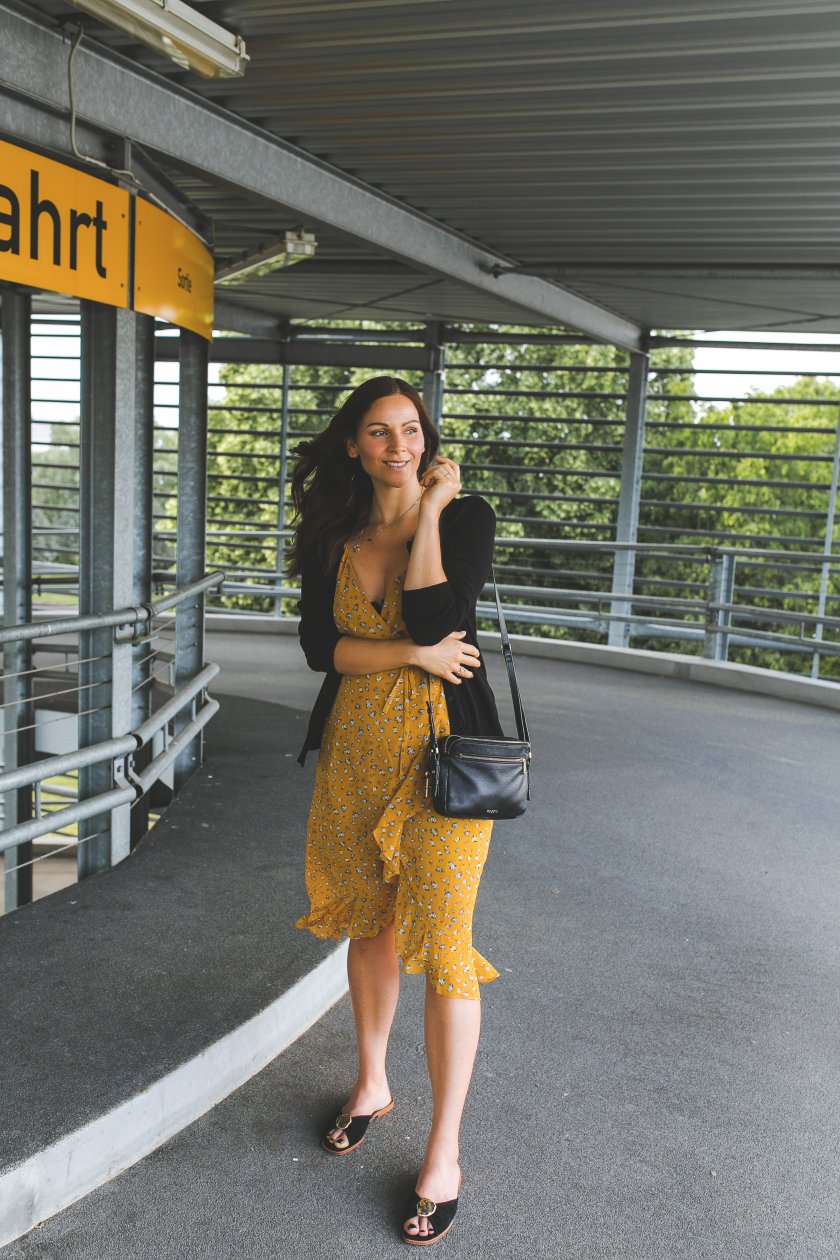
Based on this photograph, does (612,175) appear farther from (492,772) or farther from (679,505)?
(679,505)

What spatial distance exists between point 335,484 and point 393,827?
88 cm

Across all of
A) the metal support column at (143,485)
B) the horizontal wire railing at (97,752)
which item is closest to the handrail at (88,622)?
the horizontal wire railing at (97,752)

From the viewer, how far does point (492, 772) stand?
2666 millimetres

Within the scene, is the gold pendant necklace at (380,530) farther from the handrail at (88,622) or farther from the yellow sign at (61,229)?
the yellow sign at (61,229)

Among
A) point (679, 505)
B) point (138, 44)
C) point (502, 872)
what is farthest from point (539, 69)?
point (679, 505)

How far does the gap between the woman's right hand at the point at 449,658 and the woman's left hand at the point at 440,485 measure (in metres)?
0.30

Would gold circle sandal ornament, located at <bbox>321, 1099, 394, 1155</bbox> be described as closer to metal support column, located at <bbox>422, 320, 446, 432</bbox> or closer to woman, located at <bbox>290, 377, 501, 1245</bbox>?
woman, located at <bbox>290, 377, 501, 1245</bbox>

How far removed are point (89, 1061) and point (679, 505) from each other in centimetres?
1146

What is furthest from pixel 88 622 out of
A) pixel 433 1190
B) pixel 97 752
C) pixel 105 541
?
pixel 433 1190

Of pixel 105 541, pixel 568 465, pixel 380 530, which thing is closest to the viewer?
pixel 380 530

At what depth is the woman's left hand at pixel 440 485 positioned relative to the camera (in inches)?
Result: 108

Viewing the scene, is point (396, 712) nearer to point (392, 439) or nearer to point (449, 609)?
point (449, 609)

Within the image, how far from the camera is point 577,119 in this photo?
5449 millimetres

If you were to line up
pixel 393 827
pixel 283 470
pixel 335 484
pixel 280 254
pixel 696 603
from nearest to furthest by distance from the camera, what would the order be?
pixel 393 827 < pixel 335 484 < pixel 280 254 < pixel 696 603 < pixel 283 470
